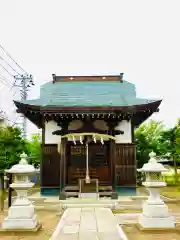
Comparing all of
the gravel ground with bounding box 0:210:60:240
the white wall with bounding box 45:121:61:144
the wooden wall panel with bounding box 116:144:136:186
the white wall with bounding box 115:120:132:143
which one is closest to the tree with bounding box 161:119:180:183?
the white wall with bounding box 115:120:132:143

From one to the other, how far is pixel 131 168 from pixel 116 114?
302cm

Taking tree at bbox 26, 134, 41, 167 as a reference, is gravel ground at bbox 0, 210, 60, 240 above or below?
below

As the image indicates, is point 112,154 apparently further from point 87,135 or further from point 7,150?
point 7,150

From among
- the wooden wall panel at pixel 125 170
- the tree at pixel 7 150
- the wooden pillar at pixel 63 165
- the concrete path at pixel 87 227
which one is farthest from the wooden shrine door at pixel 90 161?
the concrete path at pixel 87 227

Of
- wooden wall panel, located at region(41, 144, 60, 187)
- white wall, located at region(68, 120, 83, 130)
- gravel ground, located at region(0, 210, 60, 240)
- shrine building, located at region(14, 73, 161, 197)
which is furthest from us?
white wall, located at region(68, 120, 83, 130)

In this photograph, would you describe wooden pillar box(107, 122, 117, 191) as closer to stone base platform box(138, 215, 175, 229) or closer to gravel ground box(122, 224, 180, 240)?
stone base platform box(138, 215, 175, 229)

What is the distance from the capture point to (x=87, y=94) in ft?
54.1

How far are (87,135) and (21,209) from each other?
6718 mm

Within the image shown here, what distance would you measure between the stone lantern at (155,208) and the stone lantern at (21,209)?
292cm

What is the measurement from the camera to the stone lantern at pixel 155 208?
7.08m

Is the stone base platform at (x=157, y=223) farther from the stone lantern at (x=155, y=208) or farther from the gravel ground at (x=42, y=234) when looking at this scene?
the gravel ground at (x=42, y=234)

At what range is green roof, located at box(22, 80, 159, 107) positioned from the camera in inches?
597

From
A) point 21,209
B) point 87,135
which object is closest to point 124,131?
point 87,135

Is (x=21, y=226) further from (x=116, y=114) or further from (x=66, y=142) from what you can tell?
(x=116, y=114)
